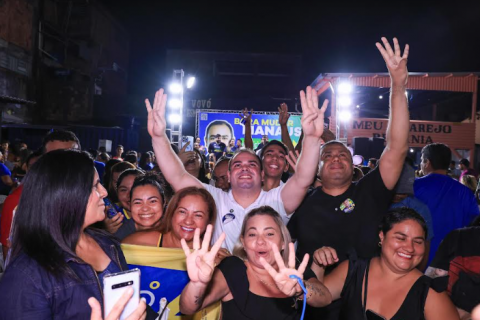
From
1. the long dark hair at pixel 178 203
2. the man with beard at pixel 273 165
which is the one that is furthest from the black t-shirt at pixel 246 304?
the man with beard at pixel 273 165

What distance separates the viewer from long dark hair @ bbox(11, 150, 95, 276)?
1542mm

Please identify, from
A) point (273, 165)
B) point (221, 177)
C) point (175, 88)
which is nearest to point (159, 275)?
point (273, 165)

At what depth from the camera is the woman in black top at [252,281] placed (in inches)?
76.1

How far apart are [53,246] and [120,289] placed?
15.1 inches

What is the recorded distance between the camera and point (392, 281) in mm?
2402

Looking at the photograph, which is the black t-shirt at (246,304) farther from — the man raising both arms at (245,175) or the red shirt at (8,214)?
the red shirt at (8,214)

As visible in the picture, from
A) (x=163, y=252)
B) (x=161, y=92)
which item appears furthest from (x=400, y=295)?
(x=161, y=92)

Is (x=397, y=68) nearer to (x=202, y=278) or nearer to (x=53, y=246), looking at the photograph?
(x=202, y=278)

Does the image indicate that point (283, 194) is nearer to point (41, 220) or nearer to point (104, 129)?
point (41, 220)

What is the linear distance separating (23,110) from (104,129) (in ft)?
14.0

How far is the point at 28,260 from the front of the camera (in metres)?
1.49

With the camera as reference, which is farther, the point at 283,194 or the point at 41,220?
the point at 283,194

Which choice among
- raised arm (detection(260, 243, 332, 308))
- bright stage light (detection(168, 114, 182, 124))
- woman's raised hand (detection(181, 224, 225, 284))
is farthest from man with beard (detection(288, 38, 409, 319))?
bright stage light (detection(168, 114, 182, 124))

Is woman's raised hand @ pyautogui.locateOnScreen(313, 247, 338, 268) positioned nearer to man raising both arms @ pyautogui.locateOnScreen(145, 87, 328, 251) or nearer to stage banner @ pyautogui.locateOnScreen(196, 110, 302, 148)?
man raising both arms @ pyautogui.locateOnScreen(145, 87, 328, 251)
